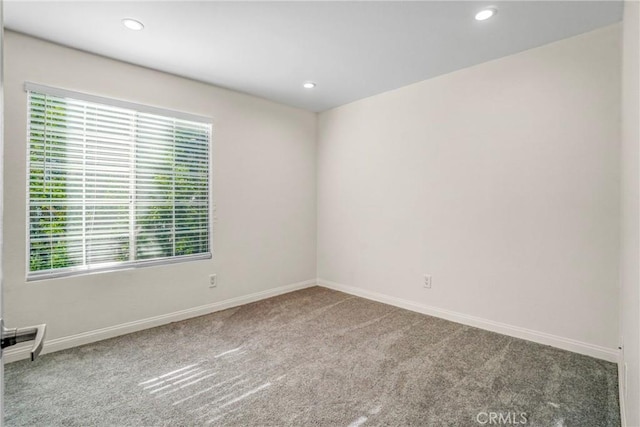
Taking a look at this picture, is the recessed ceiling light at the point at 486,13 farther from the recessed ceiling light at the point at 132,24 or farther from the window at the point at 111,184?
→ the window at the point at 111,184

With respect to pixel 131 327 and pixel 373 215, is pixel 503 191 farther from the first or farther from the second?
pixel 131 327

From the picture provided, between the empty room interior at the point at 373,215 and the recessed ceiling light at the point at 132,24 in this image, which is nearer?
the empty room interior at the point at 373,215

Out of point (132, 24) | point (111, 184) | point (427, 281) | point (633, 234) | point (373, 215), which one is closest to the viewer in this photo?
point (633, 234)

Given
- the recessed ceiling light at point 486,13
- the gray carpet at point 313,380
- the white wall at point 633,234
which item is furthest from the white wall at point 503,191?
the white wall at point 633,234

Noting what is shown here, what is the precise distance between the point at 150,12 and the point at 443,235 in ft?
9.99

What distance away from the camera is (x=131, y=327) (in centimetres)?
292

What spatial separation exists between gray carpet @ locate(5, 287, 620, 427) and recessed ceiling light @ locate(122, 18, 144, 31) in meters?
2.44

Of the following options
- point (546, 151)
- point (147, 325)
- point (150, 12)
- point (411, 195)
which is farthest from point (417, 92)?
point (147, 325)

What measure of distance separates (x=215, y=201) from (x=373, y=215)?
5.95ft

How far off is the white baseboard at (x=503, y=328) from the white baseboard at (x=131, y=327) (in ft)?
4.14

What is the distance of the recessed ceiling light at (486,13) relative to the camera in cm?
216

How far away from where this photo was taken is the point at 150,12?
2156 mm

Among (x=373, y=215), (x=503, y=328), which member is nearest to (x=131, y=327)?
(x=373, y=215)

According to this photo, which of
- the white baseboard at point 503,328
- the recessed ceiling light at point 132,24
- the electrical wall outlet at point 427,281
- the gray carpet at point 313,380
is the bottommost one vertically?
the gray carpet at point 313,380
